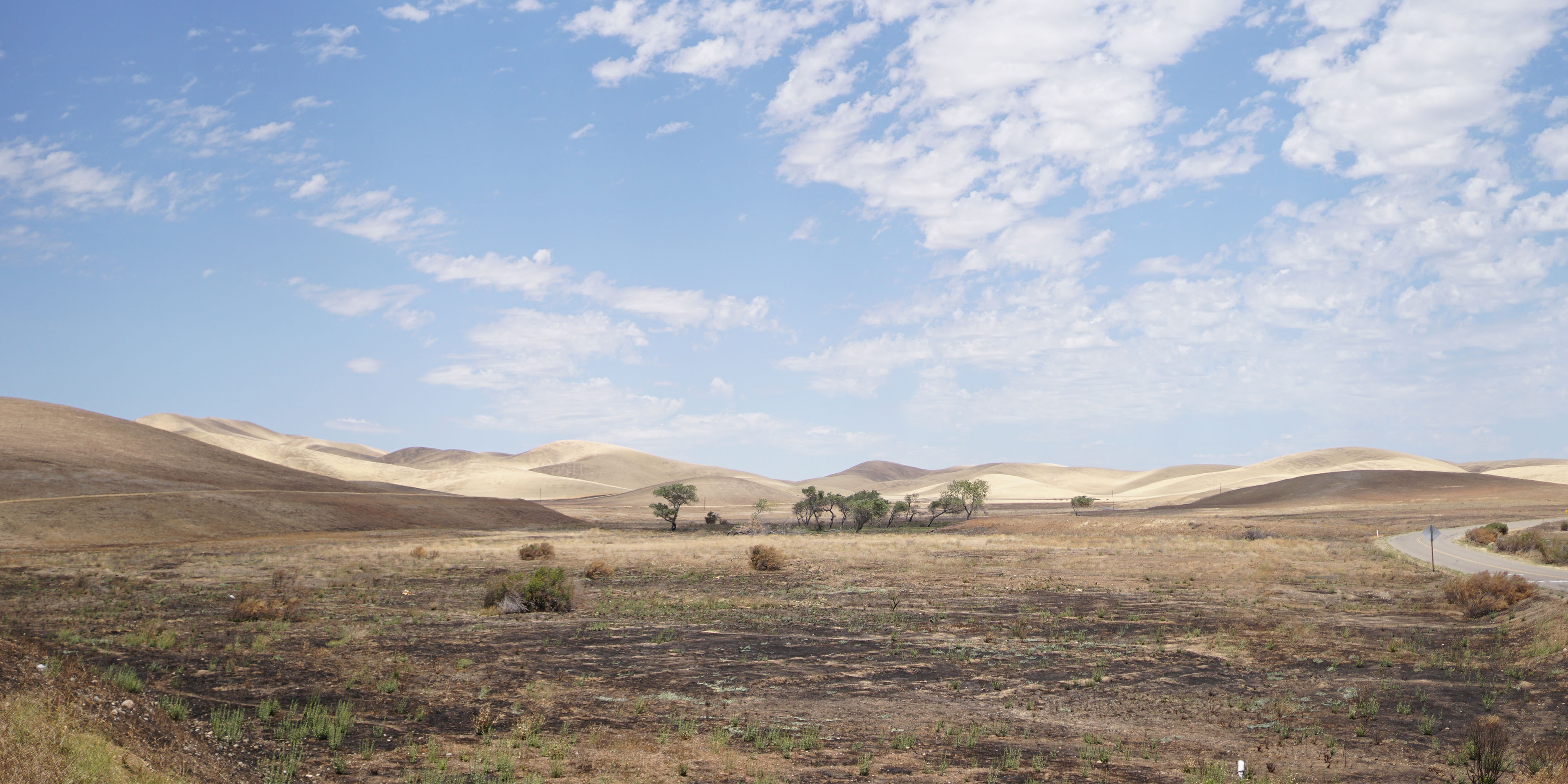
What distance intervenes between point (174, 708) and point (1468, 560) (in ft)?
164

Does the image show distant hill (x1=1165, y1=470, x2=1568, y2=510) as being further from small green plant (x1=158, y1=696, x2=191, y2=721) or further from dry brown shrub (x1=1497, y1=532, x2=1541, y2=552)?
→ small green plant (x1=158, y1=696, x2=191, y2=721)

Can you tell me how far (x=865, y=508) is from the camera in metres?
100

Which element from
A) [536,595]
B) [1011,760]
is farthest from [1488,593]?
[536,595]

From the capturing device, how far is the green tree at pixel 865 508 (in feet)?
327

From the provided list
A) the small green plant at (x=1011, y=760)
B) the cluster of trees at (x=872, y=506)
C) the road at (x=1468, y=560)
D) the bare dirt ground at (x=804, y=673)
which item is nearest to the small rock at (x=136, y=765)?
the bare dirt ground at (x=804, y=673)

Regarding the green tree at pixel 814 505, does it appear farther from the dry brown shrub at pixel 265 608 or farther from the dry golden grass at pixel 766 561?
the dry brown shrub at pixel 265 608

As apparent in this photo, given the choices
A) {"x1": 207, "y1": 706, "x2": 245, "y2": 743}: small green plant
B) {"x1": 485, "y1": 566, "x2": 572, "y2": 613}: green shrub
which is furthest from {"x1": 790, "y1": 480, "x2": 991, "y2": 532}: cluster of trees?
{"x1": 207, "y1": 706, "x2": 245, "y2": 743}: small green plant

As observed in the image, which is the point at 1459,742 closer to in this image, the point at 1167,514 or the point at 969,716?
the point at 969,716

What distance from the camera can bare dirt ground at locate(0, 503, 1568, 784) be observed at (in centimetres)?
1214

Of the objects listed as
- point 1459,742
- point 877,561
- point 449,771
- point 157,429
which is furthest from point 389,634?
point 157,429

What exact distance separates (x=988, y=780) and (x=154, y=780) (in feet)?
30.6

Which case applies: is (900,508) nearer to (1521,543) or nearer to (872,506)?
(872,506)

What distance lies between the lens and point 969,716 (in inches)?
598

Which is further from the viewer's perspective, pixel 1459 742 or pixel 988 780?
pixel 1459 742
